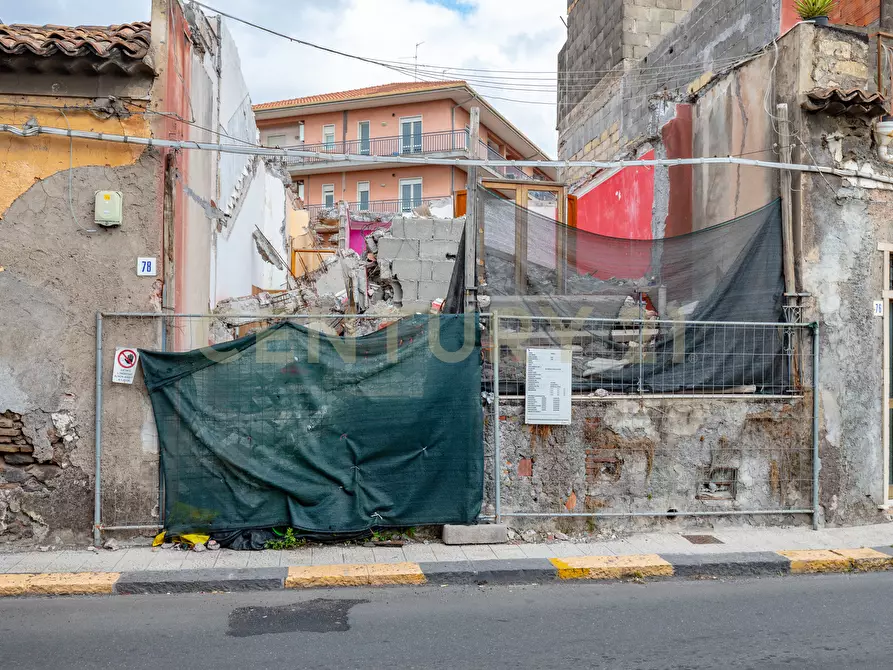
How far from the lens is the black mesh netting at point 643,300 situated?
26.3 feet

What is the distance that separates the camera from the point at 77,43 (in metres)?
7.12

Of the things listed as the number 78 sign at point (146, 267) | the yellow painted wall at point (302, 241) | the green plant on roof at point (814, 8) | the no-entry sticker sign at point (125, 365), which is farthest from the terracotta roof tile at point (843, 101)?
the yellow painted wall at point (302, 241)

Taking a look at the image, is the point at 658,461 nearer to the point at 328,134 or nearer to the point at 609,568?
the point at 609,568

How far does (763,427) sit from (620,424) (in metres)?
1.68

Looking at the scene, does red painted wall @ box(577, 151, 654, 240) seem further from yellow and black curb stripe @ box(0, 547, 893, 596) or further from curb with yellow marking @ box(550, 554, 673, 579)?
curb with yellow marking @ box(550, 554, 673, 579)

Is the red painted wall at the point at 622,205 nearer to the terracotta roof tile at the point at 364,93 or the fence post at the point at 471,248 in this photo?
the fence post at the point at 471,248

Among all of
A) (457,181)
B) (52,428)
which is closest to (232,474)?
(52,428)

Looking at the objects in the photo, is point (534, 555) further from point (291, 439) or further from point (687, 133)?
point (687, 133)

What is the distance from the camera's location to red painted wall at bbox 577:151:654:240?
12.1m

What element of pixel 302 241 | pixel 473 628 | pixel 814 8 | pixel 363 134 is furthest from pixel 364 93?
pixel 473 628

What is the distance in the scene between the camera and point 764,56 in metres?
9.01

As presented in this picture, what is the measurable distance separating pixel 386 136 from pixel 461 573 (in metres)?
38.2

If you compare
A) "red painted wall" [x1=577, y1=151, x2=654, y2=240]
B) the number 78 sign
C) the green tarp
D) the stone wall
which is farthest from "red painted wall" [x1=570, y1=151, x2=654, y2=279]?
the number 78 sign

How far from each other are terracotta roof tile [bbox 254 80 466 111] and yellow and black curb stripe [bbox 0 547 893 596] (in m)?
35.4
